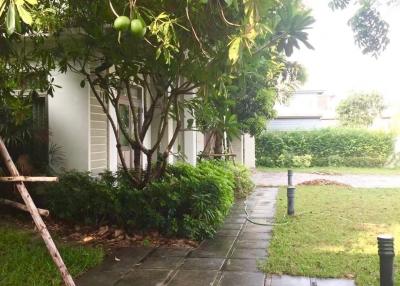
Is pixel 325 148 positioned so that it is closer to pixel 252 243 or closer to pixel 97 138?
pixel 97 138

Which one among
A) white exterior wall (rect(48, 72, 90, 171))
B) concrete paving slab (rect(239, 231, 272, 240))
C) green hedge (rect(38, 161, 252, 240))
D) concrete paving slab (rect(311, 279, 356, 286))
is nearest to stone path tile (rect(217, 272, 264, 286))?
concrete paving slab (rect(311, 279, 356, 286))

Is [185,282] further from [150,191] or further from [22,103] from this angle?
[22,103]

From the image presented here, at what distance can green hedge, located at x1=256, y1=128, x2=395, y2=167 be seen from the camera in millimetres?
25219

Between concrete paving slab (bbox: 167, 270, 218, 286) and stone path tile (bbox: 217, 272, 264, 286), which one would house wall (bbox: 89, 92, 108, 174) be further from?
stone path tile (bbox: 217, 272, 264, 286)

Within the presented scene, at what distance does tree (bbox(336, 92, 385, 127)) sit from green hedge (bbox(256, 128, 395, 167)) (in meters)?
13.1

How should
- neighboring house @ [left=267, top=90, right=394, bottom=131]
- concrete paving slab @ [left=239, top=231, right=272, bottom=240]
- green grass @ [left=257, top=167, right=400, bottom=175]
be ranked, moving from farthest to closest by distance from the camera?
neighboring house @ [left=267, top=90, right=394, bottom=131] → green grass @ [left=257, top=167, right=400, bottom=175] → concrete paving slab @ [left=239, top=231, right=272, bottom=240]

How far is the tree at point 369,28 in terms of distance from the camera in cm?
755

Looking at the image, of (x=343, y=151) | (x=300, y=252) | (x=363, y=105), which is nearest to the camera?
(x=300, y=252)

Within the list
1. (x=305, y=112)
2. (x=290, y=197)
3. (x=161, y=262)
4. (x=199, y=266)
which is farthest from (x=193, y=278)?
(x=305, y=112)

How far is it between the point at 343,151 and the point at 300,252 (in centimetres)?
2013

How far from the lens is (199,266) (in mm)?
5910

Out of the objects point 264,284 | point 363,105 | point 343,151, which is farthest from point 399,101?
point 264,284

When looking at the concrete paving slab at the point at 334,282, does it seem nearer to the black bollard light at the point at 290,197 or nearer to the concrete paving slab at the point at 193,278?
the concrete paving slab at the point at 193,278

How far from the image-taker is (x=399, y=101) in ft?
129
